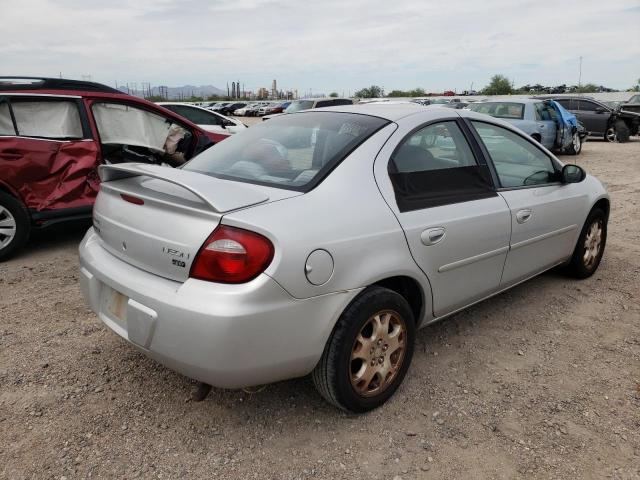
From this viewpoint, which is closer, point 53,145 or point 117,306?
point 117,306

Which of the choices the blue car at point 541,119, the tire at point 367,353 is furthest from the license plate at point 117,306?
the blue car at point 541,119

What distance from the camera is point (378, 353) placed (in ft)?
8.33

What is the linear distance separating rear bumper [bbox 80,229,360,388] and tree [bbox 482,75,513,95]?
61.4 m

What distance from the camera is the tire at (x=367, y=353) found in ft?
7.64

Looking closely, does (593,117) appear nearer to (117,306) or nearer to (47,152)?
(47,152)

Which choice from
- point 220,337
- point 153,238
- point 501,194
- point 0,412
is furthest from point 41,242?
point 501,194

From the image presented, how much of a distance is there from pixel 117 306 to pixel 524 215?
2502 mm

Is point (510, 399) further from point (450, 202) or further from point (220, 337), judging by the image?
point (220, 337)

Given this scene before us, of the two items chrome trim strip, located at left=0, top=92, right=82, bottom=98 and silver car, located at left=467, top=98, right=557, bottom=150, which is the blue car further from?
chrome trim strip, located at left=0, top=92, right=82, bottom=98

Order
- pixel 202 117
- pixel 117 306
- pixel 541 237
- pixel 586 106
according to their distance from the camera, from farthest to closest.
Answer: pixel 586 106
pixel 202 117
pixel 541 237
pixel 117 306

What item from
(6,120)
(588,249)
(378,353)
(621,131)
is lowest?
(621,131)

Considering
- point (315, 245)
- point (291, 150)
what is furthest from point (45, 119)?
point (315, 245)

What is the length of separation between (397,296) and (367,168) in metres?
0.65

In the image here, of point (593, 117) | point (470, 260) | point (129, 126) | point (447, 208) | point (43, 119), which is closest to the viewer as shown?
point (447, 208)
